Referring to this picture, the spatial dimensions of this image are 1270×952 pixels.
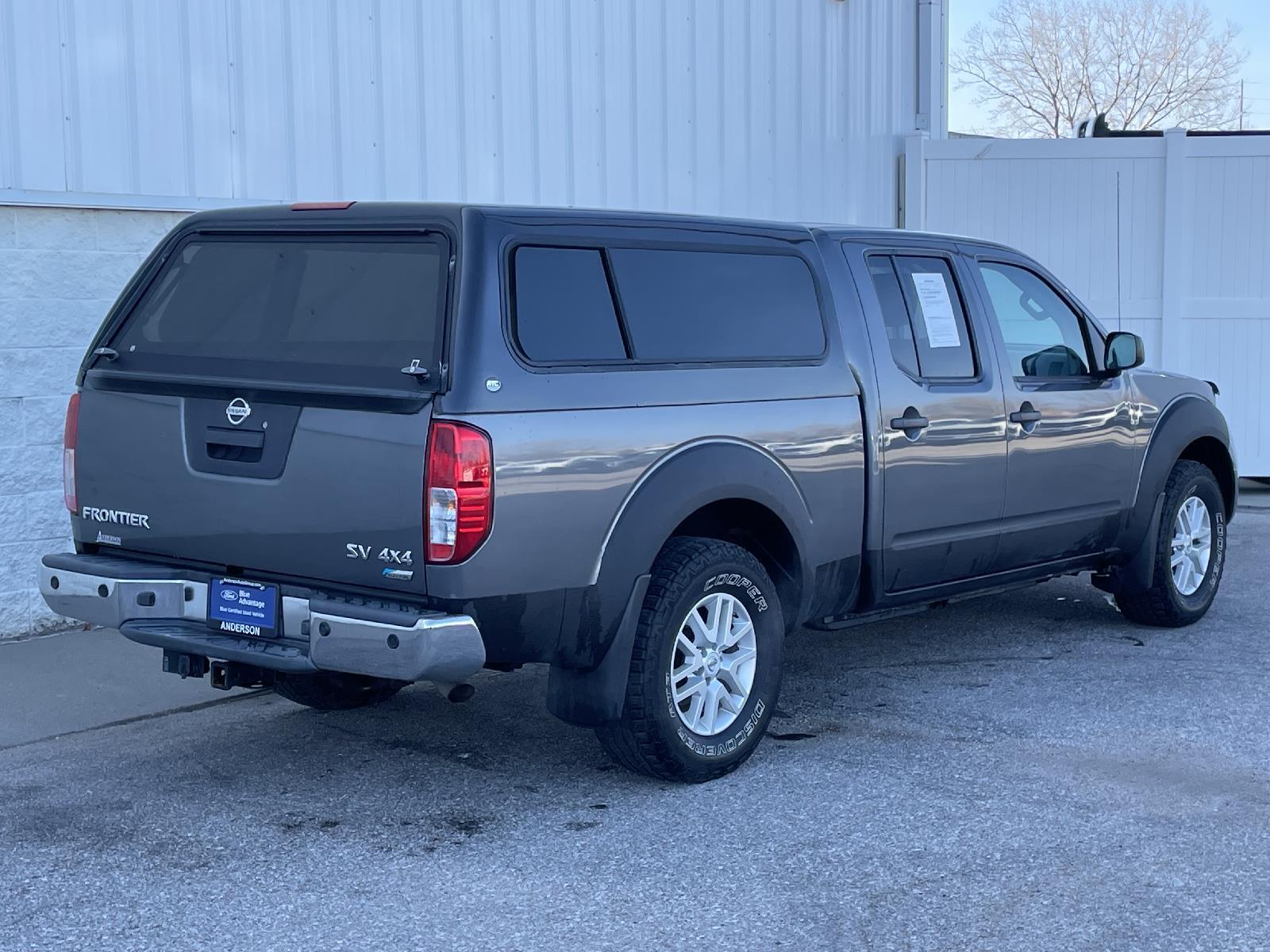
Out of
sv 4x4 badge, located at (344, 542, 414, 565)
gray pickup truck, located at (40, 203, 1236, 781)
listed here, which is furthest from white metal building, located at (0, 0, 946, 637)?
sv 4x4 badge, located at (344, 542, 414, 565)

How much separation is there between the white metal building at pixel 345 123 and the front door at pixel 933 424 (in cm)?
370

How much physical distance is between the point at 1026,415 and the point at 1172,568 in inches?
59.5

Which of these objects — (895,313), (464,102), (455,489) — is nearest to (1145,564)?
(895,313)

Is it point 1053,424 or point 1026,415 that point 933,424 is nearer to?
point 1026,415

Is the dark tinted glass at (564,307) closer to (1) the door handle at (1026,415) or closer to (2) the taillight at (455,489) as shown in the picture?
(2) the taillight at (455,489)

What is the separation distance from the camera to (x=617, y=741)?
16.8 ft

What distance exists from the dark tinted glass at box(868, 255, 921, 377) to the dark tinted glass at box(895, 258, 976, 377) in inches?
1.3

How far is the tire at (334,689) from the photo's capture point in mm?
5953

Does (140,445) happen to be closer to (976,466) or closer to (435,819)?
(435,819)

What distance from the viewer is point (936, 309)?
6449 mm

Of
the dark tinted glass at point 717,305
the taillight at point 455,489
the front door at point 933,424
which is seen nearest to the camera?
the taillight at point 455,489

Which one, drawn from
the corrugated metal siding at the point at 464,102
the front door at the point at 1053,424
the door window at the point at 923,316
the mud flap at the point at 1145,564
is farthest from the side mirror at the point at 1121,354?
the corrugated metal siding at the point at 464,102

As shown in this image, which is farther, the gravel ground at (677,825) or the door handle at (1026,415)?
the door handle at (1026,415)

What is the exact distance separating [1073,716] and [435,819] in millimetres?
2655
